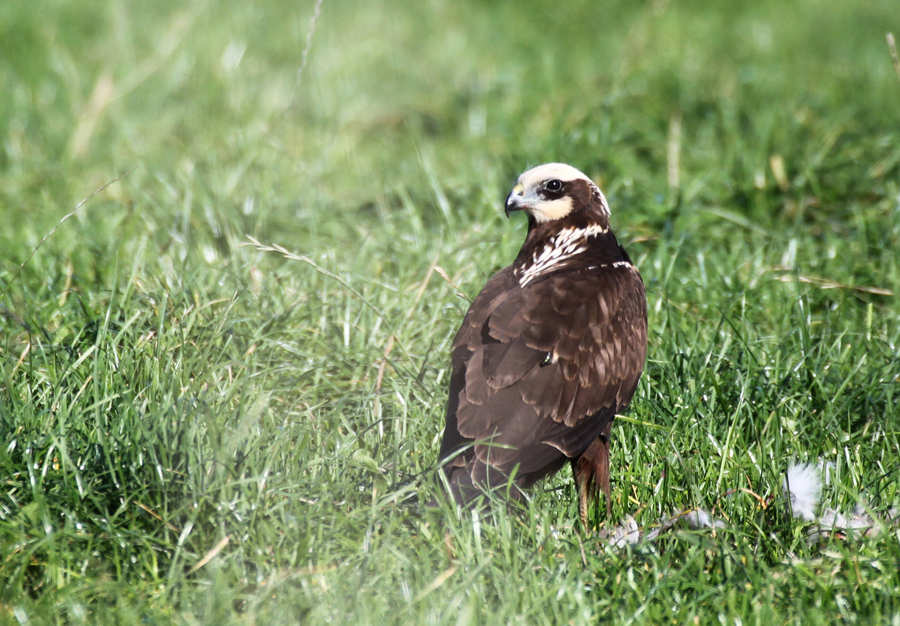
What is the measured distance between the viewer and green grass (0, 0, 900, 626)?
8.86 feet

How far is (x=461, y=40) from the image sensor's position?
27.2ft

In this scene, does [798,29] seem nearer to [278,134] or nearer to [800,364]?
[278,134]

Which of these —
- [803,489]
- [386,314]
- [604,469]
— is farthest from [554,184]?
[803,489]

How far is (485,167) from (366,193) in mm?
753

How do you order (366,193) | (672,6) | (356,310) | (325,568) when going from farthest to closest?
1. (672,6)
2. (366,193)
3. (356,310)
4. (325,568)

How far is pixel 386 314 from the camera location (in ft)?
13.5

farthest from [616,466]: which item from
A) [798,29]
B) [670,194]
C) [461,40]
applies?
[798,29]

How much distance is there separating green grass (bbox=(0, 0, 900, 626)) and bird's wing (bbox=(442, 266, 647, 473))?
24 centimetres

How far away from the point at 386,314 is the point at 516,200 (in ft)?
2.53

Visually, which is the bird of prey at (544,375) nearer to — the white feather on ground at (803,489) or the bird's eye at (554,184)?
the bird's eye at (554,184)

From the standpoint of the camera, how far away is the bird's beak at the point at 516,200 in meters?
3.79

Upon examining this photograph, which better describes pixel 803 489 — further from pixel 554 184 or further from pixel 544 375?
pixel 554 184

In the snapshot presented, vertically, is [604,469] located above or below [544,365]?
Result: below

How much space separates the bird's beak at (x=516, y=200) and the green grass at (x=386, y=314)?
0.41 m
